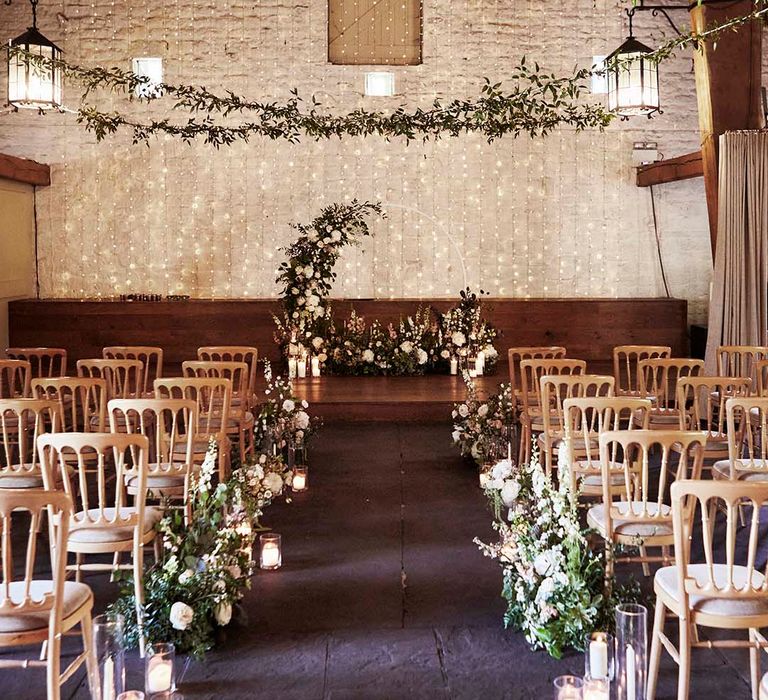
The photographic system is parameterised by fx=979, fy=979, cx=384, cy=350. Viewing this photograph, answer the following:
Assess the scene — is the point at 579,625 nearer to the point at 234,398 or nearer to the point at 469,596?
the point at 469,596

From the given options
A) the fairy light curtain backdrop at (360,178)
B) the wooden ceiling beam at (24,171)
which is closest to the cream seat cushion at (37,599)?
the wooden ceiling beam at (24,171)

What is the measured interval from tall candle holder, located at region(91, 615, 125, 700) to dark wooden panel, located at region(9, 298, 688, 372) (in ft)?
27.2

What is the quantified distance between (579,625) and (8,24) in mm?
11057

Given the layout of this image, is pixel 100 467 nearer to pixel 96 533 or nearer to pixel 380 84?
pixel 96 533

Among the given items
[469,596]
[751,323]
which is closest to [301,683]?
[469,596]

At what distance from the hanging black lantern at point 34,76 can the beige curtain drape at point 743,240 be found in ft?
18.4

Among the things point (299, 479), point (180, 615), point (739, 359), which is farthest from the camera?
point (739, 359)

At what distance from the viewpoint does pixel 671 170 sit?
11062 mm

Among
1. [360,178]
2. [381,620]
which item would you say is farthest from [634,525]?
[360,178]

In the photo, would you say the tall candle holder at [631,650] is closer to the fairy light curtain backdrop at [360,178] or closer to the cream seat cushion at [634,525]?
the cream seat cushion at [634,525]

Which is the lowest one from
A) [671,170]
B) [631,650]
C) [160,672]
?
[160,672]

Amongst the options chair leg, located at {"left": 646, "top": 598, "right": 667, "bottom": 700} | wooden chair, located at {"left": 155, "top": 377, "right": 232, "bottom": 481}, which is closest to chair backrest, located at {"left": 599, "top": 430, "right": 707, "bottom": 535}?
chair leg, located at {"left": 646, "top": 598, "right": 667, "bottom": 700}

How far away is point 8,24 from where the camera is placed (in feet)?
39.6

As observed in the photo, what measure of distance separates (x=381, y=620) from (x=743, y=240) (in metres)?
5.69
